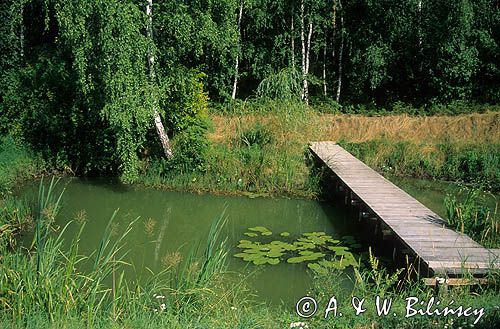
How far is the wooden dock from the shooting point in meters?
6.31

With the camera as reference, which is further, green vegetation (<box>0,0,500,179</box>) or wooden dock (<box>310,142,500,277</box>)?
green vegetation (<box>0,0,500,179</box>)

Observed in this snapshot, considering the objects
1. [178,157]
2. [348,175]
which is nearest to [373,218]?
[348,175]

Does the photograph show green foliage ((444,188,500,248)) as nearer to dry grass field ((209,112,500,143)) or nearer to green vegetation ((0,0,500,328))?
green vegetation ((0,0,500,328))

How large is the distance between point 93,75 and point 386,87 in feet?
41.0

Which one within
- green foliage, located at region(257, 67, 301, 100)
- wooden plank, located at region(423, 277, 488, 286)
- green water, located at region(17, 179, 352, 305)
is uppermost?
green foliage, located at region(257, 67, 301, 100)

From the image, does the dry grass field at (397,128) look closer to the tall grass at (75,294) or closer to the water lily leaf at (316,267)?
the water lily leaf at (316,267)

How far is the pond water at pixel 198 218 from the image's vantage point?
7656 millimetres

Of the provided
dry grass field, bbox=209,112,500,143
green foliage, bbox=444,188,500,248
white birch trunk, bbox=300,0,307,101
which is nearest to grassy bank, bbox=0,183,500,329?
green foliage, bbox=444,188,500,248

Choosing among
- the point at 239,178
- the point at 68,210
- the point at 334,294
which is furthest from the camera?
the point at 239,178

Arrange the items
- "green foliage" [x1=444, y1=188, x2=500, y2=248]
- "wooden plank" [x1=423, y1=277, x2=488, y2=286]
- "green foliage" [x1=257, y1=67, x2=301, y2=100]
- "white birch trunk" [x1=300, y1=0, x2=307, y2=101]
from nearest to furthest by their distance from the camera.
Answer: "wooden plank" [x1=423, y1=277, x2=488, y2=286]
"green foliage" [x1=444, y1=188, x2=500, y2=248]
"green foliage" [x1=257, y1=67, x2=301, y2=100]
"white birch trunk" [x1=300, y1=0, x2=307, y2=101]

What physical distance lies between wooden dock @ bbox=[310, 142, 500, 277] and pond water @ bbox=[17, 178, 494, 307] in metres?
0.67

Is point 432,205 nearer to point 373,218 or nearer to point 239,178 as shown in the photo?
point 373,218

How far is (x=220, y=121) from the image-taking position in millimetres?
16453

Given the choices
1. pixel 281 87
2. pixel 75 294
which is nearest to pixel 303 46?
pixel 281 87
